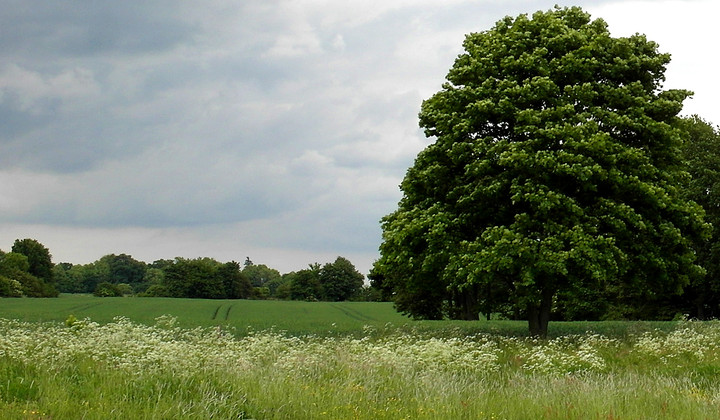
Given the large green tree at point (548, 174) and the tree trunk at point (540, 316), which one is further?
the tree trunk at point (540, 316)

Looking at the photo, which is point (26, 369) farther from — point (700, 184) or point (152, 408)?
point (700, 184)

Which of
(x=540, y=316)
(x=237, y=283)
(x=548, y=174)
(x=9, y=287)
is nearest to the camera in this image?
(x=548, y=174)

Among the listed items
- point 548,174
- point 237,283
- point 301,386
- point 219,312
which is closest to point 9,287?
point 237,283

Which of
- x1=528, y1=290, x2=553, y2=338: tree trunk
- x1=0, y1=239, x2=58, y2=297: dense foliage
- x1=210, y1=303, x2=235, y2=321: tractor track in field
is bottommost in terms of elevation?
x1=210, y1=303, x2=235, y2=321: tractor track in field

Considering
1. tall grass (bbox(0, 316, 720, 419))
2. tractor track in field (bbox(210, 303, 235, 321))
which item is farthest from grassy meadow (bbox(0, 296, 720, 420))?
tractor track in field (bbox(210, 303, 235, 321))

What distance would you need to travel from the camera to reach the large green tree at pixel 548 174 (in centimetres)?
2269

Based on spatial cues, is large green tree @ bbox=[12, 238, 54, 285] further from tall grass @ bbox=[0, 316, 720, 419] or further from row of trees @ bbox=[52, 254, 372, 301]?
tall grass @ bbox=[0, 316, 720, 419]

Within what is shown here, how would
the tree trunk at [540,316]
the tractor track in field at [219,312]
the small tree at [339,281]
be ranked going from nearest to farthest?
the tree trunk at [540,316] → the tractor track in field at [219,312] → the small tree at [339,281]

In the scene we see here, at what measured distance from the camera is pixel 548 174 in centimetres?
2325

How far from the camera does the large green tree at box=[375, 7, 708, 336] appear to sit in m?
22.7

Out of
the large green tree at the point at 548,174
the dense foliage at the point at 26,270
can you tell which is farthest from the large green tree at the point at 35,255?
the large green tree at the point at 548,174

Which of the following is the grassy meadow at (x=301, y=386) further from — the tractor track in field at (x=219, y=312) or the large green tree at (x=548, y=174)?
the tractor track in field at (x=219, y=312)

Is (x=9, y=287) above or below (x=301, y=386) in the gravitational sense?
above

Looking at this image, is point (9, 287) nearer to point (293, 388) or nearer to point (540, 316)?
point (540, 316)
